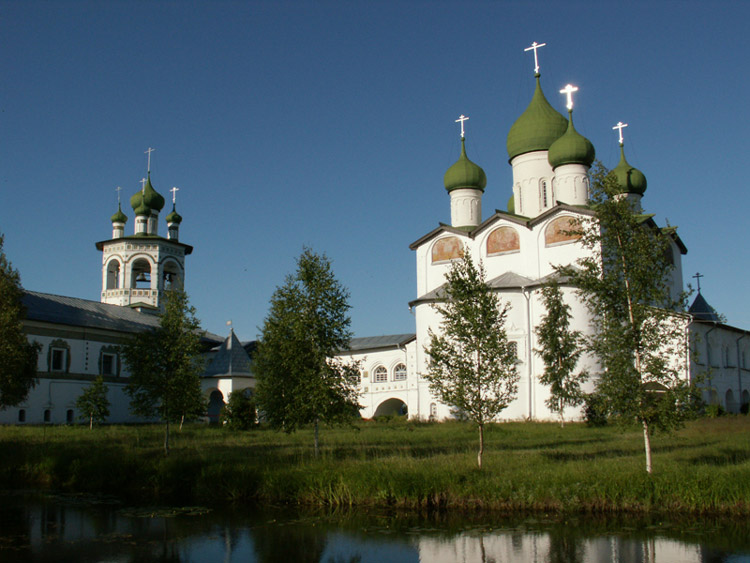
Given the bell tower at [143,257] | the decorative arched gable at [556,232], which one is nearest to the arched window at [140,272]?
the bell tower at [143,257]

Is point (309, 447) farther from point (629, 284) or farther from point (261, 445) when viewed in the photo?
point (629, 284)

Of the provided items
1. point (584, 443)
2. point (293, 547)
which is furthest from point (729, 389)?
point (293, 547)

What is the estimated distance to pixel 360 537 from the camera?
1062 cm

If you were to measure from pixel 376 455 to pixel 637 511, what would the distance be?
5.95 metres

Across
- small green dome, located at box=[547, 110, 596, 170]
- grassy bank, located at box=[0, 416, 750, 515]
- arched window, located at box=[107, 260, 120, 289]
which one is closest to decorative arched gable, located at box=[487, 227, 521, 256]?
small green dome, located at box=[547, 110, 596, 170]

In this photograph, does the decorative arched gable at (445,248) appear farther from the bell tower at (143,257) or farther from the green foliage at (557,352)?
the bell tower at (143,257)

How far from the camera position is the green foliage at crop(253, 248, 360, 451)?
642 inches

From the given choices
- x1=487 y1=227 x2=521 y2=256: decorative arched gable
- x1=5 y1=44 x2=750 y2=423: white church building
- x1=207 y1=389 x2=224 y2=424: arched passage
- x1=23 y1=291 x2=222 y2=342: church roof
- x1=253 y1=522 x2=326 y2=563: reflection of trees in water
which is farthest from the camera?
x1=207 y1=389 x2=224 y2=424: arched passage

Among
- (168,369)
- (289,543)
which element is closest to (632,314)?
(289,543)

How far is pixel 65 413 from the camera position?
108ft

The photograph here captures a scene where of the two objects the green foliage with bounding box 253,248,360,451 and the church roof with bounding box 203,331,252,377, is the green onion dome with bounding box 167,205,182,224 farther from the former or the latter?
the green foliage with bounding box 253,248,360,451

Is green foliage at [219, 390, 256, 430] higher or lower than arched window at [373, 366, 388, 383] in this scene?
lower

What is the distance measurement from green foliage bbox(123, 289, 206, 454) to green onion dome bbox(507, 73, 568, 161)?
67.0 ft

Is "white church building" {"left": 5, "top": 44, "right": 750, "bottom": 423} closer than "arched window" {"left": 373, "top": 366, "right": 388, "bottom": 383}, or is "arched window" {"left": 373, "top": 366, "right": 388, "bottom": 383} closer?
"white church building" {"left": 5, "top": 44, "right": 750, "bottom": 423}
